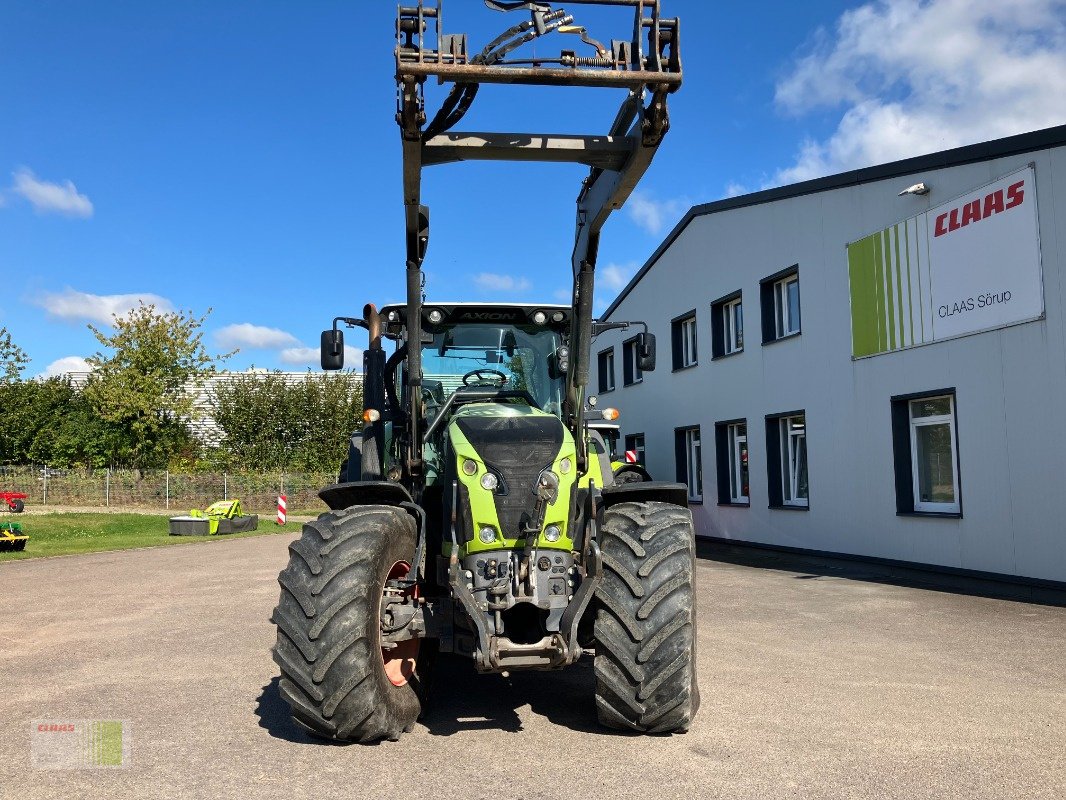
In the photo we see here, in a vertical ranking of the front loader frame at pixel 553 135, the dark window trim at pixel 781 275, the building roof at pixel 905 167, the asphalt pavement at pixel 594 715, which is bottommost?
the asphalt pavement at pixel 594 715

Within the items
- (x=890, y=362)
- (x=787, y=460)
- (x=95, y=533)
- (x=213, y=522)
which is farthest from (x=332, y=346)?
(x=95, y=533)

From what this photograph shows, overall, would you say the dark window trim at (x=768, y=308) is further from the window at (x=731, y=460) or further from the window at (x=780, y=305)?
the window at (x=731, y=460)

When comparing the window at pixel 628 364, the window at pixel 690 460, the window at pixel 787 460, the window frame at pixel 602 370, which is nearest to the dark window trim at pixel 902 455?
the window at pixel 787 460

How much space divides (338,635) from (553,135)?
295 cm

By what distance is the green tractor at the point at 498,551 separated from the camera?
4.46 m

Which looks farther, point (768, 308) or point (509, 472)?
point (768, 308)

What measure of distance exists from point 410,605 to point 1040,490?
8.43 metres

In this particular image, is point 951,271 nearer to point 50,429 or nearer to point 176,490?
point 176,490

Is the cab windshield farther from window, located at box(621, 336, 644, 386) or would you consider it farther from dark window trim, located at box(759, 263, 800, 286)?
window, located at box(621, 336, 644, 386)

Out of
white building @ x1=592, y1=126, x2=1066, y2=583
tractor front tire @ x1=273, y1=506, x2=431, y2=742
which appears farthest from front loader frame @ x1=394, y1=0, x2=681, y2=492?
white building @ x1=592, y1=126, x2=1066, y2=583

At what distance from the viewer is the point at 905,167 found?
12.7 m

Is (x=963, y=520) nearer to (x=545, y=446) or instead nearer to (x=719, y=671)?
(x=719, y=671)

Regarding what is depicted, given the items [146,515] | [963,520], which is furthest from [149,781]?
[146,515]

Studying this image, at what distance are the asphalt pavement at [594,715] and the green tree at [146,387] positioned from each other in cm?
2618
